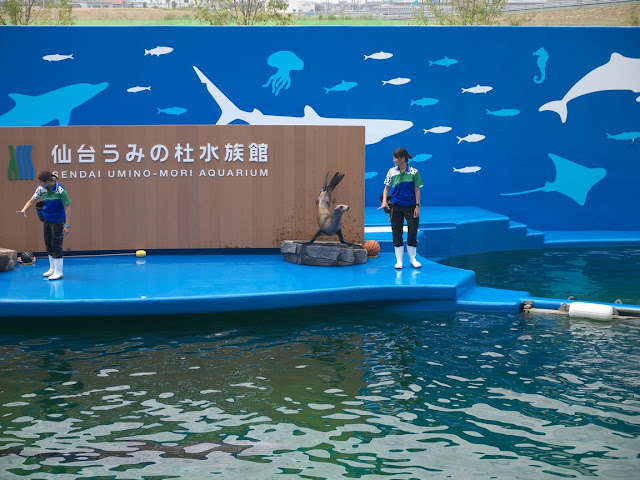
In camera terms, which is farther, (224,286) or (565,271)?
(565,271)

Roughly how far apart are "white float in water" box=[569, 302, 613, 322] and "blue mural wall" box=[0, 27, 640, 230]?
6.38 m

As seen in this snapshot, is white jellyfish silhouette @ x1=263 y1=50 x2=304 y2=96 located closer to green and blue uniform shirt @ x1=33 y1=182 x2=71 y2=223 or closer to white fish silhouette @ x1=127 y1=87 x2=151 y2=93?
white fish silhouette @ x1=127 y1=87 x2=151 y2=93

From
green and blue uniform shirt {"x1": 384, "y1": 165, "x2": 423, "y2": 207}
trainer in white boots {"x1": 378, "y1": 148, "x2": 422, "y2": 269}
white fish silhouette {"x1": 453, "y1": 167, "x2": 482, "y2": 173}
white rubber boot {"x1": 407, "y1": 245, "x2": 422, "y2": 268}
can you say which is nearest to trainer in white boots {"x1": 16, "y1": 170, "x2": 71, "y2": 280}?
trainer in white boots {"x1": 378, "y1": 148, "x2": 422, "y2": 269}

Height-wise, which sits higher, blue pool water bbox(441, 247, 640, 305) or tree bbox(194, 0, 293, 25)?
tree bbox(194, 0, 293, 25)

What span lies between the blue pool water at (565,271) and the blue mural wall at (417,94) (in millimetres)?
1877

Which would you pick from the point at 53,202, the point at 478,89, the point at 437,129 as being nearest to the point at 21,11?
the point at 437,129

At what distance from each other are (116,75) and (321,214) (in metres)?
5.61

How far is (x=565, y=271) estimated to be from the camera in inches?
466

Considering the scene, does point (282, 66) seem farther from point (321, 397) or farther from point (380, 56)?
point (321, 397)

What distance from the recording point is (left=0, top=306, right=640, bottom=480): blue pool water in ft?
17.5

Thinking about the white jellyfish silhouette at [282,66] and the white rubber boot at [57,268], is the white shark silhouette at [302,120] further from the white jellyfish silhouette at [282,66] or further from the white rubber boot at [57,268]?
the white rubber boot at [57,268]

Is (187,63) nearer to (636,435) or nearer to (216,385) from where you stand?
(216,385)

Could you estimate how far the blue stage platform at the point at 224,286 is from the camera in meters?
8.49

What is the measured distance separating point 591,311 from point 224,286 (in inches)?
148
